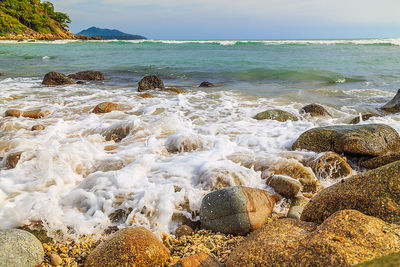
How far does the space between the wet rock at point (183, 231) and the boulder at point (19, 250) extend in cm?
111

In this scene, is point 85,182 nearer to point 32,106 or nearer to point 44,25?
point 32,106

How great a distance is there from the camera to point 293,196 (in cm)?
324

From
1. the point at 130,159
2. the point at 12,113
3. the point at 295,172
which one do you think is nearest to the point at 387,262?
the point at 295,172

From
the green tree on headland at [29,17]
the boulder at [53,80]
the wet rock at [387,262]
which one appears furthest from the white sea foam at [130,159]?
the green tree on headland at [29,17]

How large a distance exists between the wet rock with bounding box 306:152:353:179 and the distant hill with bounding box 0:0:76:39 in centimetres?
6427

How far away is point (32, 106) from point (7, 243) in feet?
19.1

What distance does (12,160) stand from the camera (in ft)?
12.7

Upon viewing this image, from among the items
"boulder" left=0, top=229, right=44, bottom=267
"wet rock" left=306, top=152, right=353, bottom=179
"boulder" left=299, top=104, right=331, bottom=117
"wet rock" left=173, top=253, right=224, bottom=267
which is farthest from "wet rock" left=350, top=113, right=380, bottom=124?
"boulder" left=0, top=229, right=44, bottom=267

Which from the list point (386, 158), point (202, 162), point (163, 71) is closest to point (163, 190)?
point (202, 162)

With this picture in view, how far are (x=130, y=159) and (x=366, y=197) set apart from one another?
300 cm

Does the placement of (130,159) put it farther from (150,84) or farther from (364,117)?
(150,84)

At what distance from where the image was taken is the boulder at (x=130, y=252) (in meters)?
2.02

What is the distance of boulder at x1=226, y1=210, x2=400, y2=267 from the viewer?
1647 millimetres

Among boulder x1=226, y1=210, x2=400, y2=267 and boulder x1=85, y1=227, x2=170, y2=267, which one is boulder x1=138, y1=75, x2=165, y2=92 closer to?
boulder x1=85, y1=227, x2=170, y2=267
